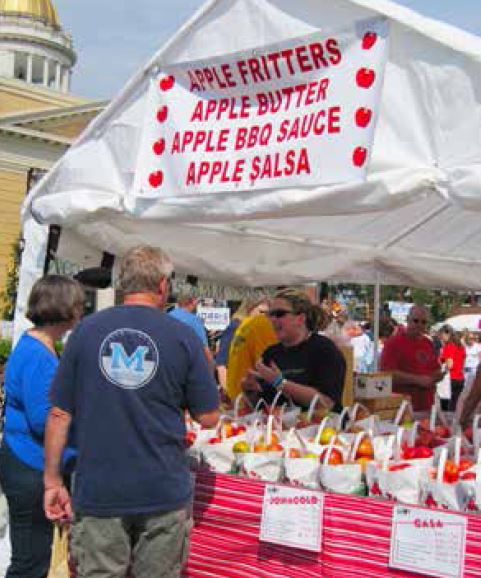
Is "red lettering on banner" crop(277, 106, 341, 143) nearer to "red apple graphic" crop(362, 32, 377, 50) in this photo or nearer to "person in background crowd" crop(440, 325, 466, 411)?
"red apple graphic" crop(362, 32, 377, 50)

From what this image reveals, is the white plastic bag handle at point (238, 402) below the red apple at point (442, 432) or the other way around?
the other way around

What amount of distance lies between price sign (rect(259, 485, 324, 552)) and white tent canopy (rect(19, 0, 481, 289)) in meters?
1.16

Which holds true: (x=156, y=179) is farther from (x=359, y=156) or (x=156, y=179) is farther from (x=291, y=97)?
(x=359, y=156)

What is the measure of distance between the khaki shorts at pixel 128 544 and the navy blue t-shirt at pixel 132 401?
0.16 feet

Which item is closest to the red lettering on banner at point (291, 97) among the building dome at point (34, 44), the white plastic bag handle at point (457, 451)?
the white plastic bag handle at point (457, 451)

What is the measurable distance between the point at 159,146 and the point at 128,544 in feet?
6.61

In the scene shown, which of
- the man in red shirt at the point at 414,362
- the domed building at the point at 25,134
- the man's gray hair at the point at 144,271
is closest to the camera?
the man's gray hair at the point at 144,271

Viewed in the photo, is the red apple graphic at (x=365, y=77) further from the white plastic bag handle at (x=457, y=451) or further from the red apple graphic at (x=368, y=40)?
the white plastic bag handle at (x=457, y=451)

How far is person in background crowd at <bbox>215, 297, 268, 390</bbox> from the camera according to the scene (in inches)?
267

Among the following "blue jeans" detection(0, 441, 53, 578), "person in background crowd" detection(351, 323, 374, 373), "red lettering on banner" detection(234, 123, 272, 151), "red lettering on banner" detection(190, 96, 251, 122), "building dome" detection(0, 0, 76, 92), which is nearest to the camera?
"blue jeans" detection(0, 441, 53, 578)

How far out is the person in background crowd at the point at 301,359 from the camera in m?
4.45

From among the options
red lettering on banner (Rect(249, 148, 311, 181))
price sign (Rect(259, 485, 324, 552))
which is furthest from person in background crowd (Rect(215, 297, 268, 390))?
price sign (Rect(259, 485, 324, 552))

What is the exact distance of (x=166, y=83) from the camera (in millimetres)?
4242

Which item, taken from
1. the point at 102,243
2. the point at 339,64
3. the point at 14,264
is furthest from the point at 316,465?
the point at 14,264
